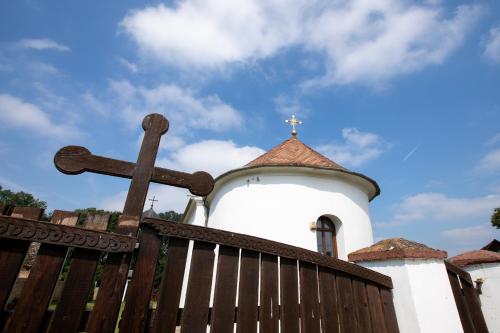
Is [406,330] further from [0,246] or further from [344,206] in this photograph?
[344,206]

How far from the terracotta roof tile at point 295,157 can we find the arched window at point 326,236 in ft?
5.55

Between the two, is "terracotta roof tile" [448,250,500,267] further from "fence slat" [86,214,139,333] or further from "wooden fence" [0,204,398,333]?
"fence slat" [86,214,139,333]

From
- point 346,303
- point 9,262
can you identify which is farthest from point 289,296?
point 9,262

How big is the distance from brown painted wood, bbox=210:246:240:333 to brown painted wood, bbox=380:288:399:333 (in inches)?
76.7

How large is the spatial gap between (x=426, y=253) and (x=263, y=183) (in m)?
5.49

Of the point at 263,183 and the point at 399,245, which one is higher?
the point at 263,183

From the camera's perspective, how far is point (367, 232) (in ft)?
28.0

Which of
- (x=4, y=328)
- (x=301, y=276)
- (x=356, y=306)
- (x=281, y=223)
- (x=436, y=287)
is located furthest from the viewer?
(x=281, y=223)

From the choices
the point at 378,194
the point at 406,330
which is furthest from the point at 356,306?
the point at 378,194

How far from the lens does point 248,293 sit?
7.18 ft

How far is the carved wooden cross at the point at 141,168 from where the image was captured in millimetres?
1922

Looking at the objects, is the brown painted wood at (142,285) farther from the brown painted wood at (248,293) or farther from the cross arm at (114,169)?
the brown painted wood at (248,293)

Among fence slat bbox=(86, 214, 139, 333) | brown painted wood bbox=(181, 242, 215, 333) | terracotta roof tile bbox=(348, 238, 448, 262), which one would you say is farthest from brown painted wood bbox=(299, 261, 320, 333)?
fence slat bbox=(86, 214, 139, 333)

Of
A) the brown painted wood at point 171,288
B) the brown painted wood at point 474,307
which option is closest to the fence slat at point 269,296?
the brown painted wood at point 171,288
